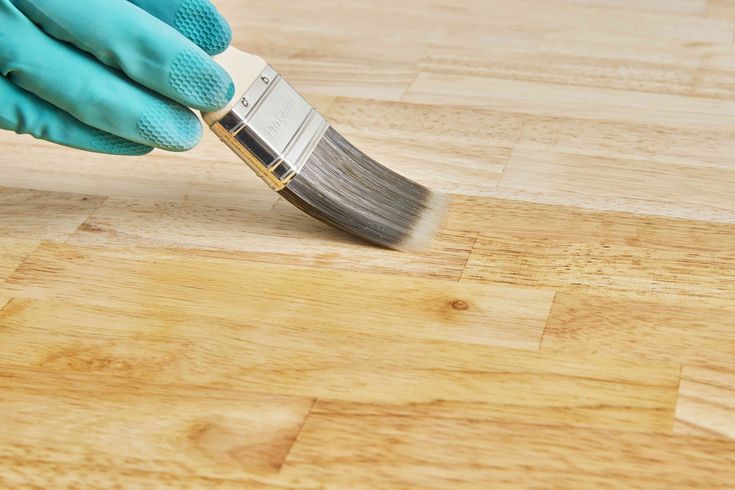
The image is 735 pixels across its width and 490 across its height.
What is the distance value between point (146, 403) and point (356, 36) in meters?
1.07

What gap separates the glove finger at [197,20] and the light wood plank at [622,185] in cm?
41

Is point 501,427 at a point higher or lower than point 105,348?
lower

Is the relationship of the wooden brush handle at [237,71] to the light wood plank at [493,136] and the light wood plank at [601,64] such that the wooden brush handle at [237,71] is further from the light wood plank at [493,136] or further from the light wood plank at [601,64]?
the light wood plank at [601,64]

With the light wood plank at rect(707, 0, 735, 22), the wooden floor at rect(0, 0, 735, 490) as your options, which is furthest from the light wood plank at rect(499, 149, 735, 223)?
the light wood plank at rect(707, 0, 735, 22)

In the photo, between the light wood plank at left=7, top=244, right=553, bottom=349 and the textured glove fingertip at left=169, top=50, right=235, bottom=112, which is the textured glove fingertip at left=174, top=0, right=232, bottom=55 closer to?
the textured glove fingertip at left=169, top=50, right=235, bottom=112

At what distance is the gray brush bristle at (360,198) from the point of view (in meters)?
1.19

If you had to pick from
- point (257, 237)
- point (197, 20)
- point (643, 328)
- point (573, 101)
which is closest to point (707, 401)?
point (643, 328)

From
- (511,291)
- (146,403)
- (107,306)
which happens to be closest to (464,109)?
(511,291)

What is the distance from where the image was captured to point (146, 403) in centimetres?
95

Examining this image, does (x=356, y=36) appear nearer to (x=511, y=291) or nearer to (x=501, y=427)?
(x=511, y=291)

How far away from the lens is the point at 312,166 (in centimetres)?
119

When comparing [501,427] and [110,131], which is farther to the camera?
[110,131]

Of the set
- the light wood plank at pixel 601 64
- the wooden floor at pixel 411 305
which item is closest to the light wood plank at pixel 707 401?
the wooden floor at pixel 411 305

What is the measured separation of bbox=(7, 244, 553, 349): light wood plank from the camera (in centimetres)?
106
